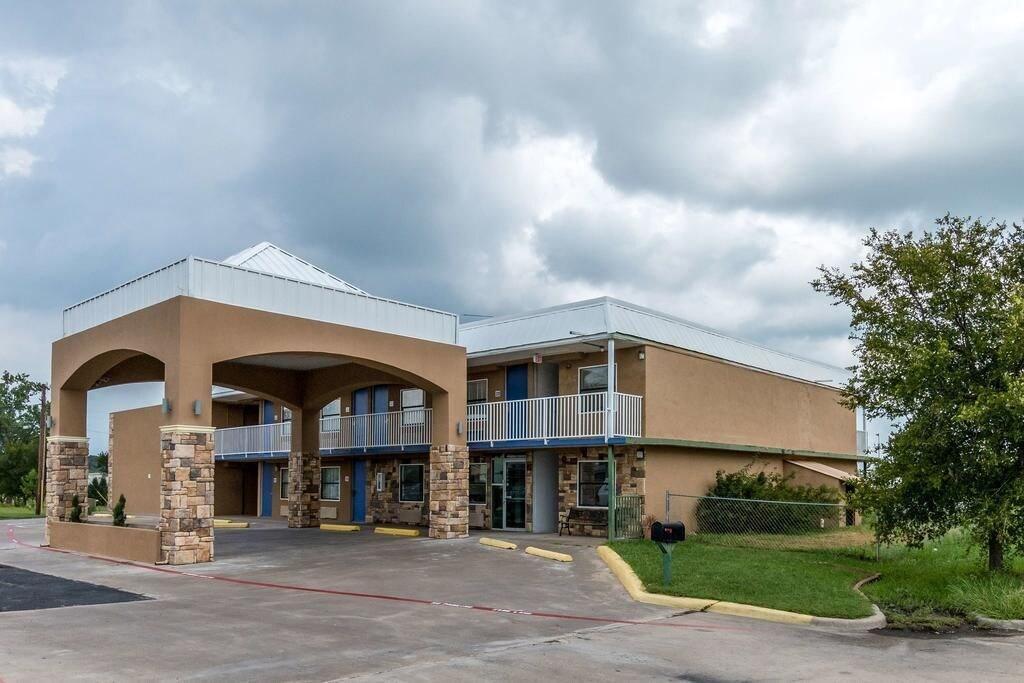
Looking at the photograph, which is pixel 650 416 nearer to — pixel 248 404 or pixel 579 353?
pixel 579 353

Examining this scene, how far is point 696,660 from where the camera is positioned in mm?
9383

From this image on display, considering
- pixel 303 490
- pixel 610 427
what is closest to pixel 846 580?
pixel 610 427

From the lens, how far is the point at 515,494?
1000 inches

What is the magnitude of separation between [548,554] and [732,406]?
9141mm

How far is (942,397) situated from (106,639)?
1286 centimetres

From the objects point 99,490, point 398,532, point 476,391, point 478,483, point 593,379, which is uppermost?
point 593,379

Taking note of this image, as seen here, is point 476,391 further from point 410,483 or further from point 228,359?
point 228,359

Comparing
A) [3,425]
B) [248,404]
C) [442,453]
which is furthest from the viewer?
[3,425]

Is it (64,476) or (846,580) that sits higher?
(64,476)

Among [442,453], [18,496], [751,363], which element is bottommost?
[18,496]

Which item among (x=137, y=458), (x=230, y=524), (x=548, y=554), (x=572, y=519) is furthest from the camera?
(x=137, y=458)

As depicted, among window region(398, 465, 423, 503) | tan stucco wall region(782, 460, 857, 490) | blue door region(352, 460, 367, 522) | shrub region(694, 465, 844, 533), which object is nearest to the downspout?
shrub region(694, 465, 844, 533)

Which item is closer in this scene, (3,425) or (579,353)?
(579,353)

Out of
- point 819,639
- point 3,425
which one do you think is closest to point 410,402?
point 819,639
